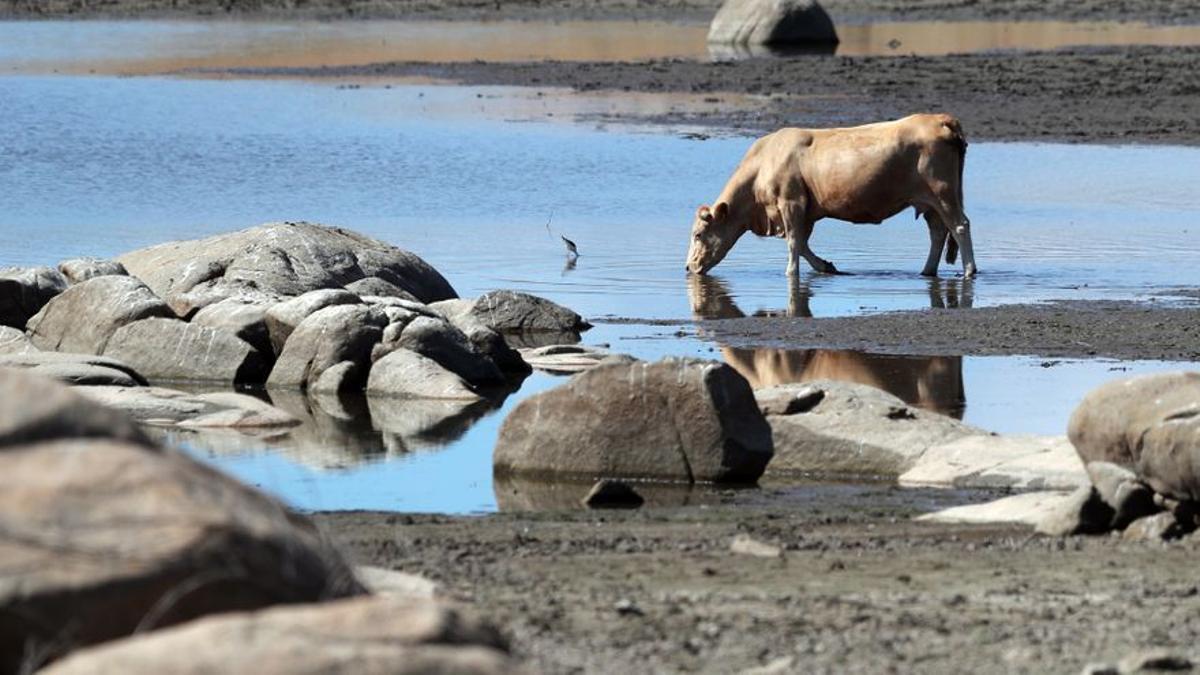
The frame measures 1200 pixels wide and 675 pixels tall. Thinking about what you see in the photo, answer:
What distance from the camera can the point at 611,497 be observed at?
1149 centimetres

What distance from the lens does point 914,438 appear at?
12.3 meters

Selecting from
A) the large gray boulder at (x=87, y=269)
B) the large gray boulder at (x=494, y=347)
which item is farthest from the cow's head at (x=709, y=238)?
the large gray boulder at (x=87, y=269)

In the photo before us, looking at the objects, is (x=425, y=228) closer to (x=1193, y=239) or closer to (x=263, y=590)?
(x=1193, y=239)

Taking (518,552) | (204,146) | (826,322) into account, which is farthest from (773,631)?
(204,146)

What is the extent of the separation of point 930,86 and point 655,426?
85.4 feet

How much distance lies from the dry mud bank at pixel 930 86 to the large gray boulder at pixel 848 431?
1957 centimetres

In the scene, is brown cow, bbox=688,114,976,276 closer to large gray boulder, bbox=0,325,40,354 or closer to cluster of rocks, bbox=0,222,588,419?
cluster of rocks, bbox=0,222,588,419

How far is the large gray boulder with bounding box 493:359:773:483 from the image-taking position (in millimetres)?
11992

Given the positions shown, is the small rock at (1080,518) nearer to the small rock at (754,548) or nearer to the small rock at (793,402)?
the small rock at (754,548)

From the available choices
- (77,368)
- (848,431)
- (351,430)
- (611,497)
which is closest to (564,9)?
(77,368)

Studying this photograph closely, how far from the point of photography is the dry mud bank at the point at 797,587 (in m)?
7.68

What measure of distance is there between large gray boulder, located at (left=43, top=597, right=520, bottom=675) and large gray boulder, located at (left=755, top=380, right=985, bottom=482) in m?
6.88

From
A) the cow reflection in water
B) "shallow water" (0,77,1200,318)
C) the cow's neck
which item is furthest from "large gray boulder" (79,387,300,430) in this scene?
the cow's neck

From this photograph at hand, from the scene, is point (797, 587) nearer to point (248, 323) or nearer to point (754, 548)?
point (754, 548)
